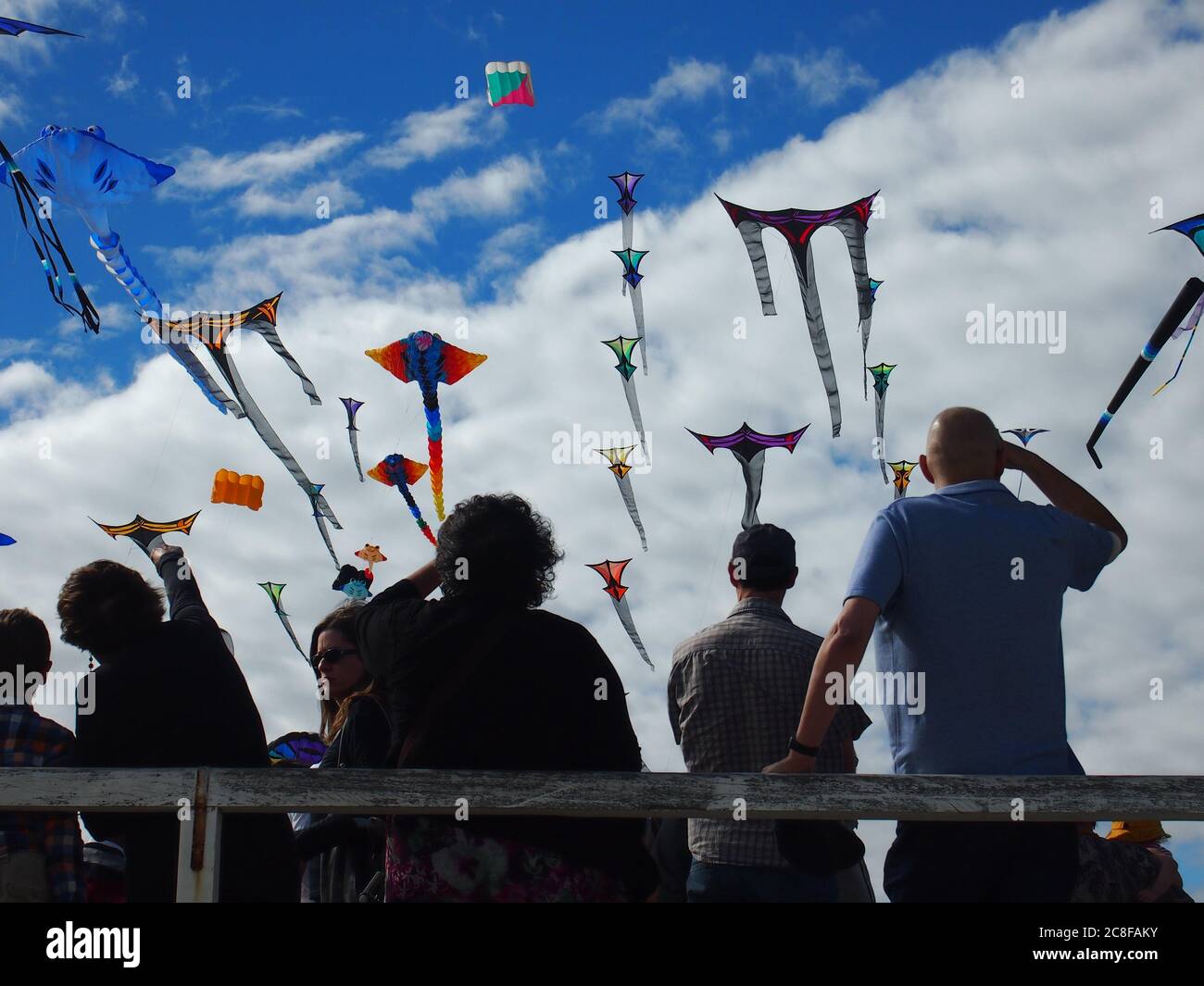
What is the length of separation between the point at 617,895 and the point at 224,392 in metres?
10.8

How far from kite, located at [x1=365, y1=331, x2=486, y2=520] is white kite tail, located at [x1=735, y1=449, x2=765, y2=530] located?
396 cm

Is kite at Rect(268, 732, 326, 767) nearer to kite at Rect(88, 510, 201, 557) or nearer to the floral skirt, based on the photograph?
the floral skirt

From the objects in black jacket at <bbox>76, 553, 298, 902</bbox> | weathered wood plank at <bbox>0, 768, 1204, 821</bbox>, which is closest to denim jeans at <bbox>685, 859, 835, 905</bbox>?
weathered wood plank at <bbox>0, 768, 1204, 821</bbox>

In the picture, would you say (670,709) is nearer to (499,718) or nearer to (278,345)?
(499,718)

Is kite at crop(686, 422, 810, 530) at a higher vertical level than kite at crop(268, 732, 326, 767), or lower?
higher

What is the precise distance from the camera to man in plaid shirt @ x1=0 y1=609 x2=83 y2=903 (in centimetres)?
377

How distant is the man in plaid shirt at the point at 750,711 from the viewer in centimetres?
364

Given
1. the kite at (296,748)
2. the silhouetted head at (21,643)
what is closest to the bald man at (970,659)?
the silhouetted head at (21,643)

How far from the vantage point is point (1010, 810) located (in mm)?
2889

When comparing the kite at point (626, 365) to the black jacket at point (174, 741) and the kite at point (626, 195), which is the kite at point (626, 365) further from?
the black jacket at point (174, 741)

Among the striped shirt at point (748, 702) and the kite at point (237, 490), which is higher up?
the kite at point (237, 490)
